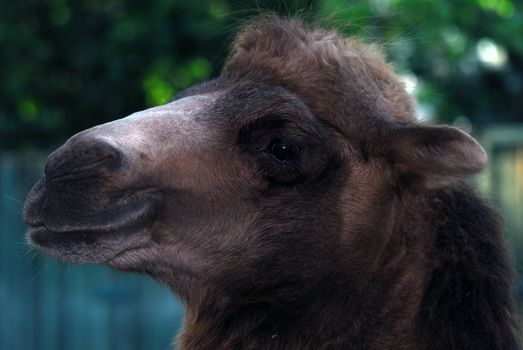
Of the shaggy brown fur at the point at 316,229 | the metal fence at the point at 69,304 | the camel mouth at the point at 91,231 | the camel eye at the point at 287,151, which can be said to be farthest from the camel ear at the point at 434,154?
the metal fence at the point at 69,304

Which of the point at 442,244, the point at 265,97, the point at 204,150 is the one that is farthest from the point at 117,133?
the point at 442,244

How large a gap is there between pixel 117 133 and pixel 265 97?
0.62 m

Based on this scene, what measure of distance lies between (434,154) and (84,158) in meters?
1.31

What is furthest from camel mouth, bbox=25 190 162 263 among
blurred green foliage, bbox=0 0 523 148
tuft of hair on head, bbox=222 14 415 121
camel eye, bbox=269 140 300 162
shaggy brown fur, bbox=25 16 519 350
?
blurred green foliage, bbox=0 0 523 148

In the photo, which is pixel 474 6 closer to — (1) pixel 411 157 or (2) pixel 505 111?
(2) pixel 505 111

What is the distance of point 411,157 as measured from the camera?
13.3ft

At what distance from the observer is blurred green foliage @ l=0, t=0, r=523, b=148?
8781mm

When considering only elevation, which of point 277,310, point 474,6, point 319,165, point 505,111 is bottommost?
point 505,111

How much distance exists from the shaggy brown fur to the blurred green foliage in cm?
388

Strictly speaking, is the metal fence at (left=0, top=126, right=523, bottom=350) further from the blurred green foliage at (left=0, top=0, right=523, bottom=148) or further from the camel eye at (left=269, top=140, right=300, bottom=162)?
the camel eye at (left=269, top=140, right=300, bottom=162)

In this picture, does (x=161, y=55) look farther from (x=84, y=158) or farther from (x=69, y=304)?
(x=84, y=158)

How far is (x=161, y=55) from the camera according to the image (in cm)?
1076

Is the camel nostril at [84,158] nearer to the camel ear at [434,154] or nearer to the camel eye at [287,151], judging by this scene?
the camel eye at [287,151]

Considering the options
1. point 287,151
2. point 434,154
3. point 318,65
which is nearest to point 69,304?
point 318,65
